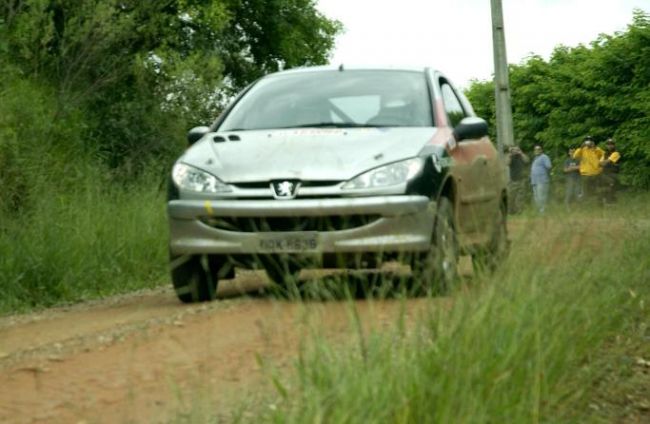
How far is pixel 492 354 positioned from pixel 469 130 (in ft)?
19.1

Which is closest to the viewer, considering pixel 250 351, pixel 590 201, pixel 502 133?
pixel 250 351

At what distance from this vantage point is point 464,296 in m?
6.08

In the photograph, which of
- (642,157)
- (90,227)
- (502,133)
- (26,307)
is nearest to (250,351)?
(26,307)

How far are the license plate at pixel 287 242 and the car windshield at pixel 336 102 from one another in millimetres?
1289

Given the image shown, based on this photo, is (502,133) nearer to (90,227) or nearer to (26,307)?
(90,227)

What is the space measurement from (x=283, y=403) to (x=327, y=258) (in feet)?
16.9

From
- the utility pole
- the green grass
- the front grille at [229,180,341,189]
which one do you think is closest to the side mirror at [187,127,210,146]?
the front grille at [229,180,341,189]

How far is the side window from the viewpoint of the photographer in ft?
38.3

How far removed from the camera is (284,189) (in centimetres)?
1005

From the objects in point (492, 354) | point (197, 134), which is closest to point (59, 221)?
point (197, 134)

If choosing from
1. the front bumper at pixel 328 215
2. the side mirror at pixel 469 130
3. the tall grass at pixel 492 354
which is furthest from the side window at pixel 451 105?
the tall grass at pixel 492 354

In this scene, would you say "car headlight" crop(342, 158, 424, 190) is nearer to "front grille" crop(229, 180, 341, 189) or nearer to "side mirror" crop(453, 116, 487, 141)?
"front grille" crop(229, 180, 341, 189)

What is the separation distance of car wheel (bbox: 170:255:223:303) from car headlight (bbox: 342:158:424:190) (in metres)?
1.18

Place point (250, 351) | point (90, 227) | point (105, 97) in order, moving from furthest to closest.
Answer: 1. point (105, 97)
2. point (90, 227)
3. point (250, 351)
